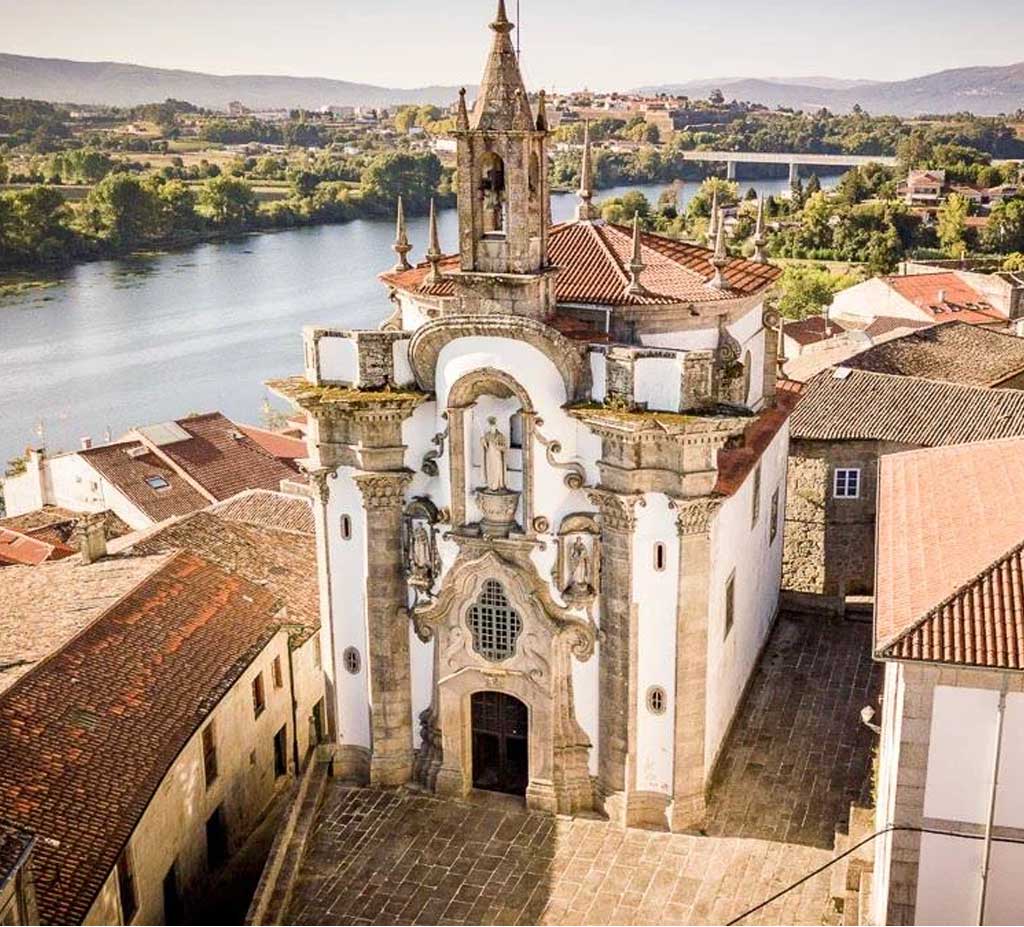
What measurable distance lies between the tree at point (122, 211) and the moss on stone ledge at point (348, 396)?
72134mm

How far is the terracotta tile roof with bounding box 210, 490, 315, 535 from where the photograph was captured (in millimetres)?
29703

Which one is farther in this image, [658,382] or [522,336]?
[522,336]

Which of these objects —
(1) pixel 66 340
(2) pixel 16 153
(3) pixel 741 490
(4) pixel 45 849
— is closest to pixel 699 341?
(3) pixel 741 490

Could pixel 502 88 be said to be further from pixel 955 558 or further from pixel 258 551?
pixel 258 551

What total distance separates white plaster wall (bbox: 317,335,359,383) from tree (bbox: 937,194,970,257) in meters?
75.7

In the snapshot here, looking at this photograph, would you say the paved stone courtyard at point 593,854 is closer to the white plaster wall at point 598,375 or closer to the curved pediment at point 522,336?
the white plaster wall at point 598,375

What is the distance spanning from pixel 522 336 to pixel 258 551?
10.8 m

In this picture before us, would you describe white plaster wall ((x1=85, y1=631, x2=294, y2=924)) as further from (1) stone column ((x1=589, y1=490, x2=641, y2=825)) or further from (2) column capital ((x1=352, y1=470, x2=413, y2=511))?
(1) stone column ((x1=589, y1=490, x2=641, y2=825))

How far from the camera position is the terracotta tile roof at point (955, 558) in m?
13.6

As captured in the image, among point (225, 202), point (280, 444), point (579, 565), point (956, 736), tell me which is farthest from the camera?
point (225, 202)

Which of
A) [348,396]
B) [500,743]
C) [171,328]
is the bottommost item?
[171,328]

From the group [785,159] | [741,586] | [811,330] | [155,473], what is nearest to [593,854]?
[741,586]

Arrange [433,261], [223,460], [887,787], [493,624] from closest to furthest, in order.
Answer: [887,787], [493,624], [433,261], [223,460]

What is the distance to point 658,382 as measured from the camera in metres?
17.8
